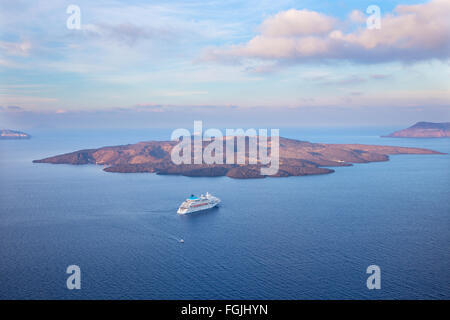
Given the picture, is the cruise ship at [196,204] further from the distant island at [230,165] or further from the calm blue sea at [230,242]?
the distant island at [230,165]

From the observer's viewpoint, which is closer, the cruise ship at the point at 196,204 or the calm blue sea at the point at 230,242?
the calm blue sea at the point at 230,242

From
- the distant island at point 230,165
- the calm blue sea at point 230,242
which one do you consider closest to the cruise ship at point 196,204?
the calm blue sea at point 230,242

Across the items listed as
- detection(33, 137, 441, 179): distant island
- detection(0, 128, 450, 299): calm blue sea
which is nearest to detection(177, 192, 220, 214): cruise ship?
detection(0, 128, 450, 299): calm blue sea

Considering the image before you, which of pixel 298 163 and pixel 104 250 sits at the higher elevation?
pixel 298 163

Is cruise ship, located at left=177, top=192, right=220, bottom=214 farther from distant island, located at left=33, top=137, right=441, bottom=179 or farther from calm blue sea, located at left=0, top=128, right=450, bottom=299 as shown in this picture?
distant island, located at left=33, top=137, right=441, bottom=179

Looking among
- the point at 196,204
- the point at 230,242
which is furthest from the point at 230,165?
the point at 230,242
